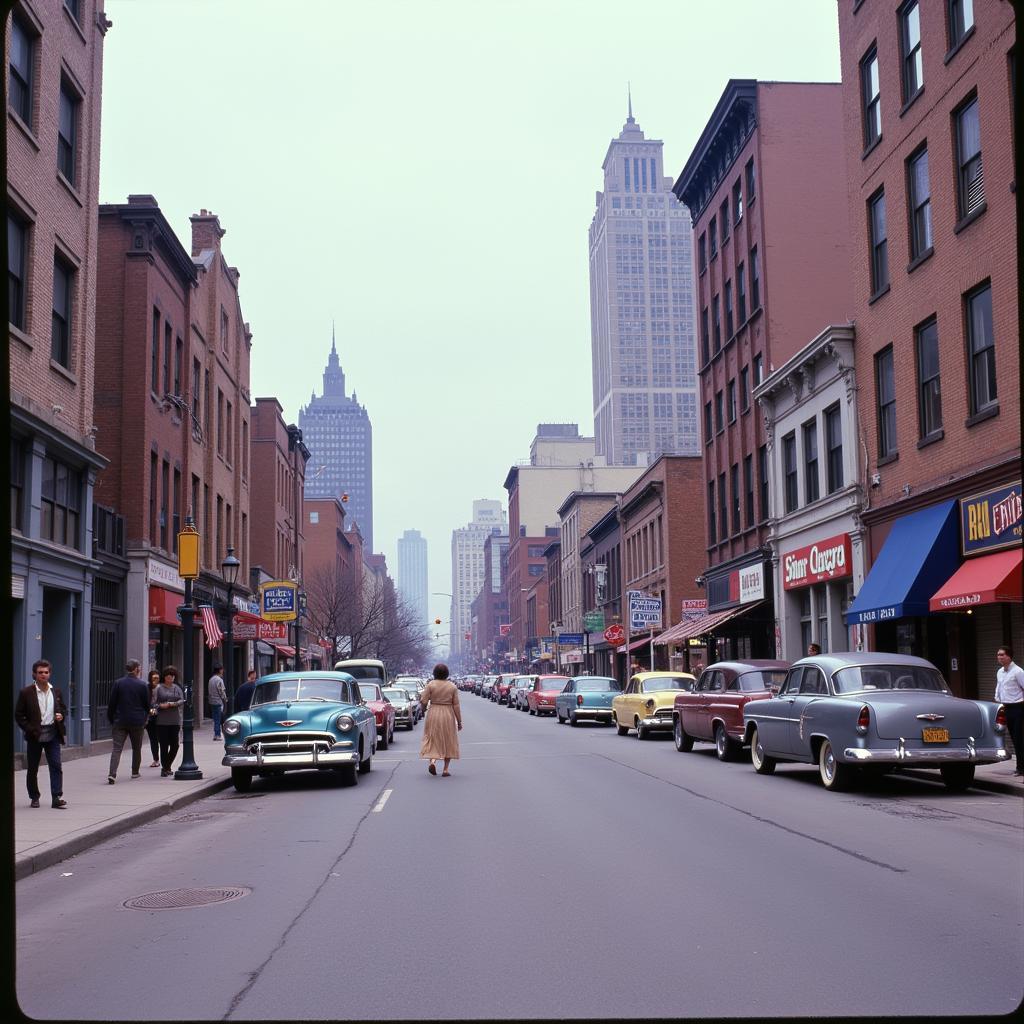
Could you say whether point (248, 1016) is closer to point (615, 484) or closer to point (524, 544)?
point (615, 484)

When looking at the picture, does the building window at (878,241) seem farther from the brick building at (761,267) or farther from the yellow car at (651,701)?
the yellow car at (651,701)

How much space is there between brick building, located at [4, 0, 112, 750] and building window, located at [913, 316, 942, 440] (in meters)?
17.7

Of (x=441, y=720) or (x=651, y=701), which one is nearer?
(x=441, y=720)

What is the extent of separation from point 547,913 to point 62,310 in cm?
2039

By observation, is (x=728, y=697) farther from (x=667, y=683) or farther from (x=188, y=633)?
(x=188, y=633)

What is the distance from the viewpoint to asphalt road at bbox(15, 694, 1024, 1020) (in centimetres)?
588

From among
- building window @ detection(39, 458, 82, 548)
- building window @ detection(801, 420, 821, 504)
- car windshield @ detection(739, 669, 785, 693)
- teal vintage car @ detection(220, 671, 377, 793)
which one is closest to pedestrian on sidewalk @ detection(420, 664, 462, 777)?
teal vintage car @ detection(220, 671, 377, 793)

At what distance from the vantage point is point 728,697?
21234mm

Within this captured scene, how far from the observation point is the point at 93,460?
2511 cm

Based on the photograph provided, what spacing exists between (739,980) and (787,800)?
937 cm

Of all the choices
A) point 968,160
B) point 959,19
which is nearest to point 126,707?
point 968,160

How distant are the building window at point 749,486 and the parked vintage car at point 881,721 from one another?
2173 centimetres

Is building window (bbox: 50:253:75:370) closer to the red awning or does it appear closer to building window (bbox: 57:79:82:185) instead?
building window (bbox: 57:79:82:185)

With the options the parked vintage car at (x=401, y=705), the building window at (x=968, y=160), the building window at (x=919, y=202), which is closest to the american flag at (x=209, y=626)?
the parked vintage car at (x=401, y=705)
